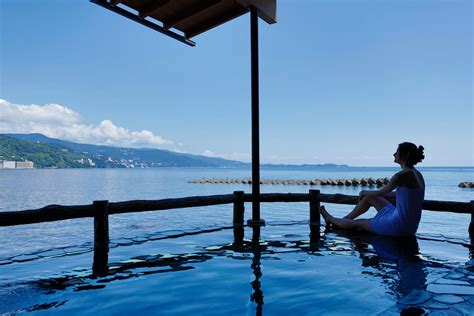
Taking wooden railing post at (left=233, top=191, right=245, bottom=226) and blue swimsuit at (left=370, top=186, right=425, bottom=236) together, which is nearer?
blue swimsuit at (left=370, top=186, right=425, bottom=236)

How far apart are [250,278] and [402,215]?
2810mm

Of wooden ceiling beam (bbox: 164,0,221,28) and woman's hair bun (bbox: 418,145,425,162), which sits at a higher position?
wooden ceiling beam (bbox: 164,0,221,28)

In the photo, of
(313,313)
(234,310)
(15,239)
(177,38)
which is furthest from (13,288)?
(177,38)

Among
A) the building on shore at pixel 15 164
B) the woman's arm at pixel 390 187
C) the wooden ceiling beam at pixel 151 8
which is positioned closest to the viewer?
the woman's arm at pixel 390 187

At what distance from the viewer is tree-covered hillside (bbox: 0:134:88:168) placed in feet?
481

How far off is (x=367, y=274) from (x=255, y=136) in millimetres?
3975

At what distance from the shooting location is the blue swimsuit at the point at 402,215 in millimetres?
4855

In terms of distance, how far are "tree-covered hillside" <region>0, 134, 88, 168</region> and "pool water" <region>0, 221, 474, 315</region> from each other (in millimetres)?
167098

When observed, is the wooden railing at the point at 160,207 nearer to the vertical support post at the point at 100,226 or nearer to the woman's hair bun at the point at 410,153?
the vertical support post at the point at 100,226

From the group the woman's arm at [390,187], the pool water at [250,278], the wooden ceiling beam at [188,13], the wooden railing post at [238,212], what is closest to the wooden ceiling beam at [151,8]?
the wooden ceiling beam at [188,13]

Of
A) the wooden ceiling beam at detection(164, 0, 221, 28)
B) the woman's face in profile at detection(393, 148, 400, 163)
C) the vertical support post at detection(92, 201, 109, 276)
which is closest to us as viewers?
the woman's face in profile at detection(393, 148, 400, 163)

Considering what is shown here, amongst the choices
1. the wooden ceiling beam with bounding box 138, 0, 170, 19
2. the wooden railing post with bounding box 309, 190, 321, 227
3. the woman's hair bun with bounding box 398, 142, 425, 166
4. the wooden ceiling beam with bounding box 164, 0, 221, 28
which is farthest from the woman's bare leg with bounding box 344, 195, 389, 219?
the wooden ceiling beam with bounding box 138, 0, 170, 19

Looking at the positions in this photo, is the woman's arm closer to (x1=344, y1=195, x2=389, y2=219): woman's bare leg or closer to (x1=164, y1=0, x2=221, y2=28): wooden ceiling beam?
(x1=344, y1=195, x2=389, y2=219): woman's bare leg

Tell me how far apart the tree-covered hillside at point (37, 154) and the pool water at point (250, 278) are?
167m
